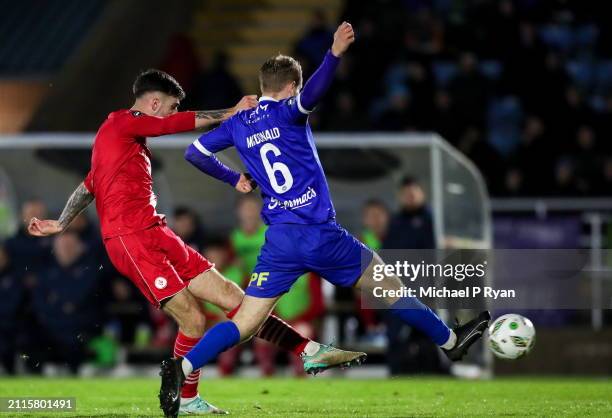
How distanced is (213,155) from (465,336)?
186cm

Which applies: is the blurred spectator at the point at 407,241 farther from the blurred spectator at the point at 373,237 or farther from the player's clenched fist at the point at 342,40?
the player's clenched fist at the point at 342,40

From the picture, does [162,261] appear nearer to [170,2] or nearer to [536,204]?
[536,204]

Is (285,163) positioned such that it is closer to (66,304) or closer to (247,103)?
(247,103)

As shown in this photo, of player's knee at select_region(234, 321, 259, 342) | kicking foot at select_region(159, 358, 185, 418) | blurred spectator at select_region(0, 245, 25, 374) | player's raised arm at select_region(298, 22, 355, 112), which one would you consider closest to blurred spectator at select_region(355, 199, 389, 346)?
blurred spectator at select_region(0, 245, 25, 374)

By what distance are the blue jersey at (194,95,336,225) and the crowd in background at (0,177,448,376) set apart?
5110 millimetres

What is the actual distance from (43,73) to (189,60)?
1992 mm

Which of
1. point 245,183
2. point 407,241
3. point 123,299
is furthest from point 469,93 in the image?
point 245,183

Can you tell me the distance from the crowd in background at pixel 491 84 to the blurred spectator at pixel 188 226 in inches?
121

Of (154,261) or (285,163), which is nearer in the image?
(285,163)

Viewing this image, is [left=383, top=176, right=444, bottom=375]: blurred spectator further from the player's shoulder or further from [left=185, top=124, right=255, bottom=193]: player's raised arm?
the player's shoulder

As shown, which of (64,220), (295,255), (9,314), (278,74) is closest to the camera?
(295,255)

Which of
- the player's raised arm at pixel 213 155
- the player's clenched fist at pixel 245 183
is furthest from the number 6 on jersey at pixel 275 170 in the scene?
the player's clenched fist at pixel 245 183

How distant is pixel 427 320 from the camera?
27.3 ft

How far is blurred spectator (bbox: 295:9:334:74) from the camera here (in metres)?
17.9
